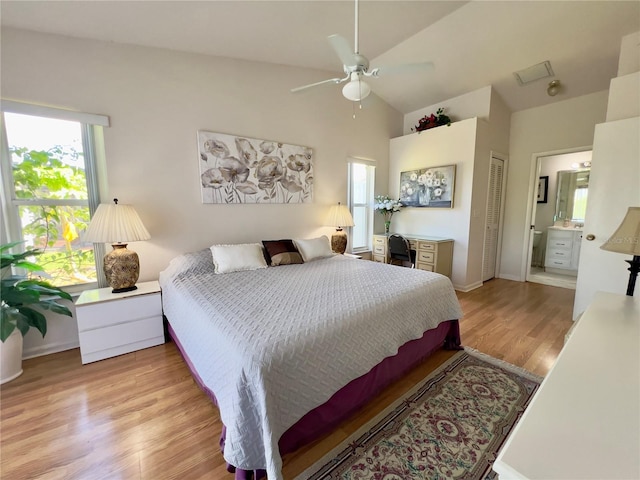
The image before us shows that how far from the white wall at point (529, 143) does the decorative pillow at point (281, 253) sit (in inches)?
147

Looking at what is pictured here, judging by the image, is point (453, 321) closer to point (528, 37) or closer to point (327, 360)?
point (327, 360)

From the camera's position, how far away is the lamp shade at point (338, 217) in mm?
3752

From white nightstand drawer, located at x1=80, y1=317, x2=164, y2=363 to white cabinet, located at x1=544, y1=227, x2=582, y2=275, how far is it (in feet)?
20.1

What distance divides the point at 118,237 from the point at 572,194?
6874 mm

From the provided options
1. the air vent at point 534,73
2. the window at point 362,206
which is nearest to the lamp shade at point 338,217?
the window at point 362,206

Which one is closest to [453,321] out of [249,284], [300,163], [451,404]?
[451,404]

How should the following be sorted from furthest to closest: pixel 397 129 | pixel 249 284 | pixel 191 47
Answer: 1. pixel 397 129
2. pixel 191 47
3. pixel 249 284

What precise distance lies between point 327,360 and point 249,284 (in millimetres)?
1068

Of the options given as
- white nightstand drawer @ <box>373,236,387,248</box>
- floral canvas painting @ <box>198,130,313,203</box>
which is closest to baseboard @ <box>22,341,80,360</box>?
floral canvas painting @ <box>198,130,313,203</box>

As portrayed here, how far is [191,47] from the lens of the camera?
8.41ft

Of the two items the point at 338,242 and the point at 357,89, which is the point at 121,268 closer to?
the point at 357,89

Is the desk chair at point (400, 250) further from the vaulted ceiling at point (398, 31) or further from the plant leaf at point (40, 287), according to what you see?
the plant leaf at point (40, 287)

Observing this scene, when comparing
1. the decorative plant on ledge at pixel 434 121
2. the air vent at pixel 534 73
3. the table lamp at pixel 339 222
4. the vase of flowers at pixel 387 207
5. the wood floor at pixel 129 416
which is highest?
the air vent at pixel 534 73

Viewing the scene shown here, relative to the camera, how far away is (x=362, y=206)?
449 cm
